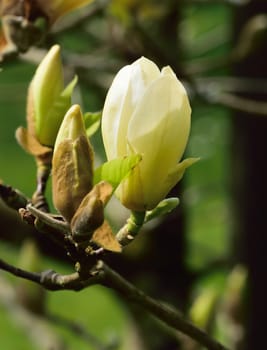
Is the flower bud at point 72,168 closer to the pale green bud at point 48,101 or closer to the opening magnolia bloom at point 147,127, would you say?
the opening magnolia bloom at point 147,127

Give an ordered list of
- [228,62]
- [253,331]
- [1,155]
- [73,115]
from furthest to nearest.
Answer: [1,155] → [253,331] → [228,62] → [73,115]

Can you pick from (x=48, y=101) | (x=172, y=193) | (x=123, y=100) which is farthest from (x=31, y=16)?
(x=172, y=193)

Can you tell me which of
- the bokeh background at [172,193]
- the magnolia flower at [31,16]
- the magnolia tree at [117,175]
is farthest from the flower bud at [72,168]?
the bokeh background at [172,193]

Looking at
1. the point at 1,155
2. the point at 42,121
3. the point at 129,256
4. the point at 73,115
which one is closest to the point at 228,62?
the point at 129,256

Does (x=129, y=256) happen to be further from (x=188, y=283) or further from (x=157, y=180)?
(x=157, y=180)

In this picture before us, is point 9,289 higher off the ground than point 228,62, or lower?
lower

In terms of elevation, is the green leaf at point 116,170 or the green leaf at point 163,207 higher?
the green leaf at point 116,170

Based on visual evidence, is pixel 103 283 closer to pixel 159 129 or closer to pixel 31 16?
pixel 159 129

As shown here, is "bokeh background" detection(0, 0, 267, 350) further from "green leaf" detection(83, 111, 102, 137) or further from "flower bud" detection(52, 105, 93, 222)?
"flower bud" detection(52, 105, 93, 222)
